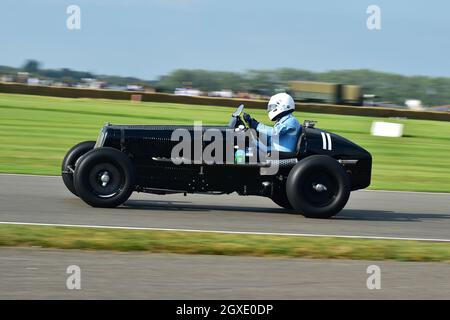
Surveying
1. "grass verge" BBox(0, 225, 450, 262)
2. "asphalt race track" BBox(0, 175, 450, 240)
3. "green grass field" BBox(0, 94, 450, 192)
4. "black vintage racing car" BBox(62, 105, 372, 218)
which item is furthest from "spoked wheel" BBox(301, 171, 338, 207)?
"green grass field" BBox(0, 94, 450, 192)

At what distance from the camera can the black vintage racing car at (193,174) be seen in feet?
32.9

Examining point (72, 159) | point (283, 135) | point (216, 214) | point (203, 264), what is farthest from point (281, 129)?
point (203, 264)

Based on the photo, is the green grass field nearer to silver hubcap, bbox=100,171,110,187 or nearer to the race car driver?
silver hubcap, bbox=100,171,110,187

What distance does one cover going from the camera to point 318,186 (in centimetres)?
1028

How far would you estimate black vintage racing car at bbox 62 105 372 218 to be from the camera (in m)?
10.0

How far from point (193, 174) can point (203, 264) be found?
3.12 metres

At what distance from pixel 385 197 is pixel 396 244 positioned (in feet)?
15.5

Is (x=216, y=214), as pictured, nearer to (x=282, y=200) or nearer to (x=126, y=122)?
(x=282, y=200)

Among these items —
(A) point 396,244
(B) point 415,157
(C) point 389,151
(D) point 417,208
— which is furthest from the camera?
(C) point 389,151

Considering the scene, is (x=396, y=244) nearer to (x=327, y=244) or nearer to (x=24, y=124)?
(x=327, y=244)

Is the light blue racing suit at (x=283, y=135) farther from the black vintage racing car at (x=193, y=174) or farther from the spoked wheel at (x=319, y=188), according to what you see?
the spoked wheel at (x=319, y=188)
